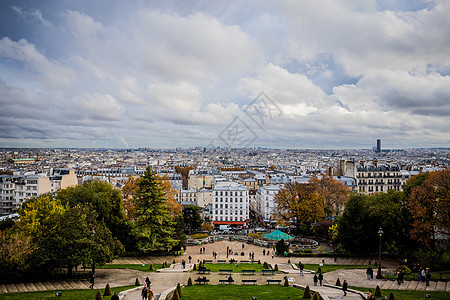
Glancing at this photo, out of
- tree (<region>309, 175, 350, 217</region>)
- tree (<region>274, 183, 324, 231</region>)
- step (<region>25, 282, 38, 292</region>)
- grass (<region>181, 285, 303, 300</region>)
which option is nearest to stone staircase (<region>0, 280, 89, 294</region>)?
step (<region>25, 282, 38, 292</region>)

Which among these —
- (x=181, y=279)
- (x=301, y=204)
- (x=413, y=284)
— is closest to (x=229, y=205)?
(x=301, y=204)

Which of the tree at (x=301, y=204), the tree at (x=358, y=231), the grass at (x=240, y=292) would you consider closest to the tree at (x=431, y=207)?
the tree at (x=358, y=231)

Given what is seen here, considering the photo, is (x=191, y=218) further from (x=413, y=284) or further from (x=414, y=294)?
(x=414, y=294)

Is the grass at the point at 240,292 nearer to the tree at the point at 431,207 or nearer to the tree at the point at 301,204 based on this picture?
the tree at the point at 431,207

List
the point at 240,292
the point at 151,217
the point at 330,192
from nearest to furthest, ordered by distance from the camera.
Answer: the point at 240,292
the point at 151,217
the point at 330,192

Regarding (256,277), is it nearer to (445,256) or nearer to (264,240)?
(445,256)
